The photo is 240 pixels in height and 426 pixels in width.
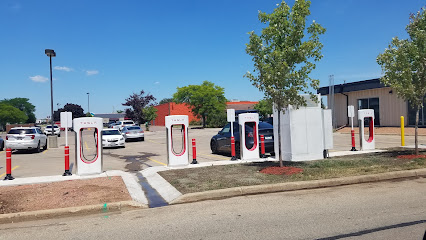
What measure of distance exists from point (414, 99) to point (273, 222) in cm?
904

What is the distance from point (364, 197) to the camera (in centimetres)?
704

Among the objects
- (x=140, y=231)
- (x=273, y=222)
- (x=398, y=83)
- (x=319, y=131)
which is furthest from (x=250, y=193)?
(x=398, y=83)

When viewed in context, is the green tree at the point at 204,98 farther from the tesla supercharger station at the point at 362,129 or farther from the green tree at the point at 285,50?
the green tree at the point at 285,50

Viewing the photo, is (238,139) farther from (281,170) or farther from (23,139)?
(23,139)

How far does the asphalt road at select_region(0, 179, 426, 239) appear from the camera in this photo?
4949mm

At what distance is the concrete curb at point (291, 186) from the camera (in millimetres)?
7406

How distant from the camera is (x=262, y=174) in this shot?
9.42 m

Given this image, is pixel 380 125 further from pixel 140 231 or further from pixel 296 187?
pixel 140 231

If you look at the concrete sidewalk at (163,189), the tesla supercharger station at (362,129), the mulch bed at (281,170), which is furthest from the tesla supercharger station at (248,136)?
the tesla supercharger station at (362,129)

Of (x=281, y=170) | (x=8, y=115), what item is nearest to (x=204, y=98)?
(x=281, y=170)

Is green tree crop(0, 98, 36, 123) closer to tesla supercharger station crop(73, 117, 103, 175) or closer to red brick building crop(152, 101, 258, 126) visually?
red brick building crop(152, 101, 258, 126)

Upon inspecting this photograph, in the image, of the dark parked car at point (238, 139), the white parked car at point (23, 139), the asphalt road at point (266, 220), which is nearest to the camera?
the asphalt road at point (266, 220)

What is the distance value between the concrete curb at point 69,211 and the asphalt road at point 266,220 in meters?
0.20

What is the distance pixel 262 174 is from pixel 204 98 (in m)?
42.8
